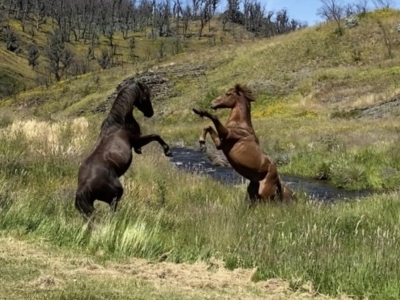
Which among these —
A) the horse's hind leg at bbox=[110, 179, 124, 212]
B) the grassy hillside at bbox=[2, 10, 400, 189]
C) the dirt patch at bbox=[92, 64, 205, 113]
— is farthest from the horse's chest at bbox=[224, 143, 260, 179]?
the dirt patch at bbox=[92, 64, 205, 113]

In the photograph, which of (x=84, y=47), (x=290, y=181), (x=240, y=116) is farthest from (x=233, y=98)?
(x=84, y=47)

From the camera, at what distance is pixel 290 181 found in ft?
65.8

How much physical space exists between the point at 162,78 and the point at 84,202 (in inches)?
2028

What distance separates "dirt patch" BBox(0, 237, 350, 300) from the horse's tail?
129 centimetres

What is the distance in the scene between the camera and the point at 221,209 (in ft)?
31.9

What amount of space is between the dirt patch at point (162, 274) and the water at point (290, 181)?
279 inches

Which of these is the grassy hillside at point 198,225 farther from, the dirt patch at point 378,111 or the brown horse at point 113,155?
the dirt patch at point 378,111

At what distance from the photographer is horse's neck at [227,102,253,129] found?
1076cm

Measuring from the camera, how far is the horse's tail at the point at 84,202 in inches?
324

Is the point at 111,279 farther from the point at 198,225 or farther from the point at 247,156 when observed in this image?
the point at 247,156

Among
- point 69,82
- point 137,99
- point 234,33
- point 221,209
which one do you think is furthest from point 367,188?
point 234,33

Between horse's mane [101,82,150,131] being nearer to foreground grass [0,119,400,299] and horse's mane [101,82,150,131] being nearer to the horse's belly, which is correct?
Answer: foreground grass [0,119,400,299]

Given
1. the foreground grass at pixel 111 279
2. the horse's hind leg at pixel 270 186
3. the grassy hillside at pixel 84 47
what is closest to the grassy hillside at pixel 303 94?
the horse's hind leg at pixel 270 186

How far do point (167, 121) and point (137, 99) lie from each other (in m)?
38.6
